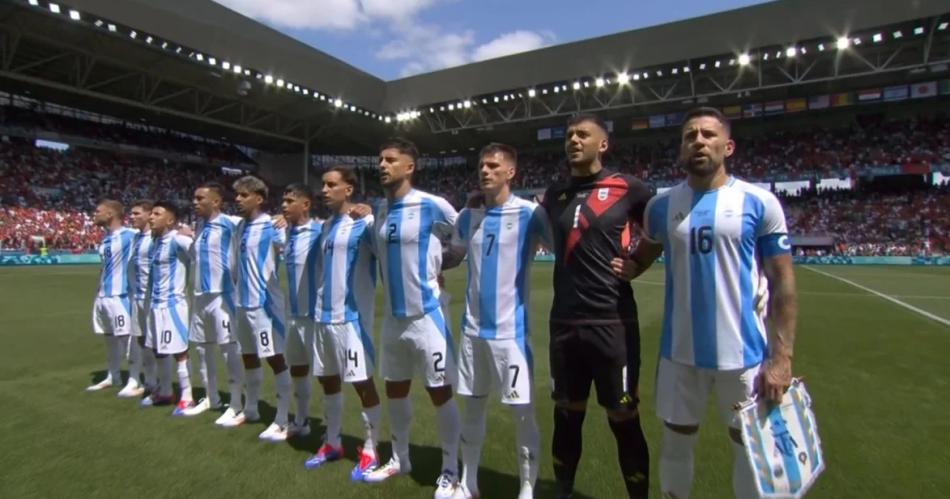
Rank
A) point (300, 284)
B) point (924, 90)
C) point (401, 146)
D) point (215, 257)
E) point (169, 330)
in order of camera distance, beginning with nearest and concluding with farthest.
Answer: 1. point (401, 146)
2. point (300, 284)
3. point (215, 257)
4. point (169, 330)
5. point (924, 90)

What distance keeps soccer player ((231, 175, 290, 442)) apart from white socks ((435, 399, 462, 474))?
1.77 m

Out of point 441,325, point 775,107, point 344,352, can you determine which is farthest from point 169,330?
point 775,107

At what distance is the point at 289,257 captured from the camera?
15.2ft

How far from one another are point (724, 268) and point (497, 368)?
1425 mm

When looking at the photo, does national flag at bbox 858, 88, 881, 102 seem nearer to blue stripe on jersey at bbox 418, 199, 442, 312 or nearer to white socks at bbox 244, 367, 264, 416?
blue stripe on jersey at bbox 418, 199, 442, 312

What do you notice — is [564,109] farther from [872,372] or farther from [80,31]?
[872,372]

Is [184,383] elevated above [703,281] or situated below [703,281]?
below

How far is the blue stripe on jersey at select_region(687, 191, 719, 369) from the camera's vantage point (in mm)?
2693

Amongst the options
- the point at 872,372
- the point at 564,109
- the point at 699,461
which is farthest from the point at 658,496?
the point at 564,109

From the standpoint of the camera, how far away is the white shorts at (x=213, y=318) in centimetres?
528

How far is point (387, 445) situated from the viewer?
4676 mm

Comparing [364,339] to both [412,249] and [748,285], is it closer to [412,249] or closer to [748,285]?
[412,249]

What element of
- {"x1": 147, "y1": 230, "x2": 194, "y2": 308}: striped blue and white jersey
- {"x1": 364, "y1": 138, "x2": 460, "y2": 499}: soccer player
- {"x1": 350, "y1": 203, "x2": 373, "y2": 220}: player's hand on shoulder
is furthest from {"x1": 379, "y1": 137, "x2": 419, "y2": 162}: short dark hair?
{"x1": 147, "y1": 230, "x2": 194, "y2": 308}: striped blue and white jersey

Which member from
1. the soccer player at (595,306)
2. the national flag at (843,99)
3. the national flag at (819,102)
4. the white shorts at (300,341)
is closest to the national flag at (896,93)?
the national flag at (843,99)
